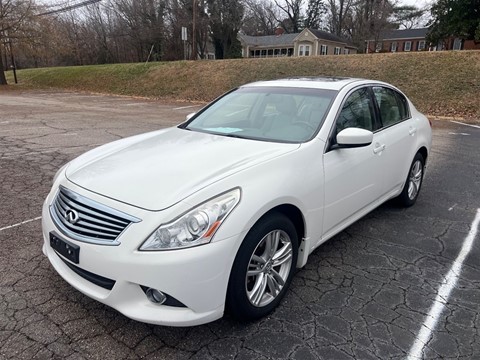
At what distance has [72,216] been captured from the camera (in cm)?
231

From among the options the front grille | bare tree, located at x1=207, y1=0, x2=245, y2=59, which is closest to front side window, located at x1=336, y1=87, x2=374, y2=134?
the front grille

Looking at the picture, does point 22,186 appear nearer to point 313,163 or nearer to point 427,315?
point 313,163

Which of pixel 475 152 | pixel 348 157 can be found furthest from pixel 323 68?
pixel 348 157

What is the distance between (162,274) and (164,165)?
870mm

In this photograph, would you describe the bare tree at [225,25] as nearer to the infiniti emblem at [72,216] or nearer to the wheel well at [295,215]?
the wheel well at [295,215]

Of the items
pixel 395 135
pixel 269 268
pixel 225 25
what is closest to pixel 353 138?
pixel 269 268

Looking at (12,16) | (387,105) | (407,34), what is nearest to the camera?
(387,105)

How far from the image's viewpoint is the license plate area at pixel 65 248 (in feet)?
7.25

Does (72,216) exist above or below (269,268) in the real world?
above

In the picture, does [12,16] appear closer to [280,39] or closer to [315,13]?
[280,39]

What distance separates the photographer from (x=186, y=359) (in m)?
2.15

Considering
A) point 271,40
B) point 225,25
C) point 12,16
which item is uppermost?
point 225,25

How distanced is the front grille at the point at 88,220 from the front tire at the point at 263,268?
68 cm

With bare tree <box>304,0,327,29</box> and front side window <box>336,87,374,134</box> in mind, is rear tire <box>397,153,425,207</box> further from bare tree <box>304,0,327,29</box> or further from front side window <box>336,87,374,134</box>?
bare tree <box>304,0,327,29</box>
